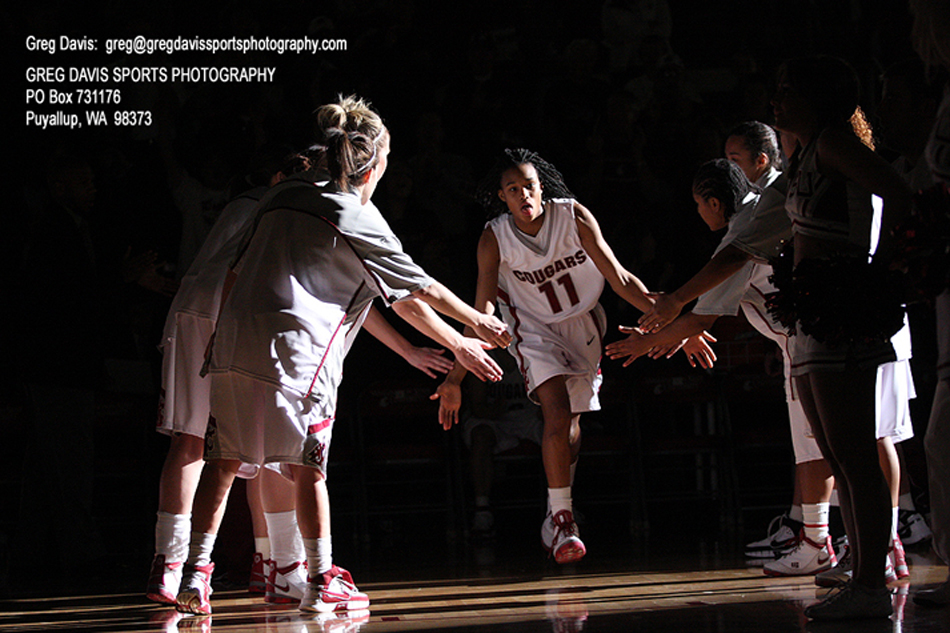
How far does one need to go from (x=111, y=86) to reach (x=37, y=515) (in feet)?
10.0

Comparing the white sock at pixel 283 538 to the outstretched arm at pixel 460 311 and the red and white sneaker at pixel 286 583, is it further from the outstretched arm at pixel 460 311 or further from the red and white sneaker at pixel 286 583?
the outstretched arm at pixel 460 311

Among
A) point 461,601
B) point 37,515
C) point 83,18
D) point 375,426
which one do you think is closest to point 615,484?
point 375,426

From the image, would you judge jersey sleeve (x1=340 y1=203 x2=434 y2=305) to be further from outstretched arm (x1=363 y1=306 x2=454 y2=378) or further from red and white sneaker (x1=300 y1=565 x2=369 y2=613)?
red and white sneaker (x1=300 y1=565 x2=369 y2=613)

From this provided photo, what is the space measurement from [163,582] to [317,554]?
603 millimetres

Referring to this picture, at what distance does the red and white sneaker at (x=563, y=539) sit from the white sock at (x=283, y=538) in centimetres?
116

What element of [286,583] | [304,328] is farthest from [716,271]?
[286,583]

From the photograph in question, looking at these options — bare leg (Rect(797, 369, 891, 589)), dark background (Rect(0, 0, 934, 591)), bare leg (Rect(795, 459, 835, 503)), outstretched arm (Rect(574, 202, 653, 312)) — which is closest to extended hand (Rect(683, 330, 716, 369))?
outstretched arm (Rect(574, 202, 653, 312))

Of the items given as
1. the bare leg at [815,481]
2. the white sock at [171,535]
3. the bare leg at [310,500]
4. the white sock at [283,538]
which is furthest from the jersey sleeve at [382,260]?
the bare leg at [815,481]

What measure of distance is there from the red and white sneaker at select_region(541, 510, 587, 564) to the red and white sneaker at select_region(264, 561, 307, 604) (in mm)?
1145

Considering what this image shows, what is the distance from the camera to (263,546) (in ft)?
11.6

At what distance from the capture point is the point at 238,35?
21.7 feet

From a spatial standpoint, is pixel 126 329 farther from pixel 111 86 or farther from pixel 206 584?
pixel 206 584

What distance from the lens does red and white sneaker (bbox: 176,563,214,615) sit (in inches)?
120

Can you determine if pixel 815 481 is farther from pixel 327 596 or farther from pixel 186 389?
pixel 186 389
